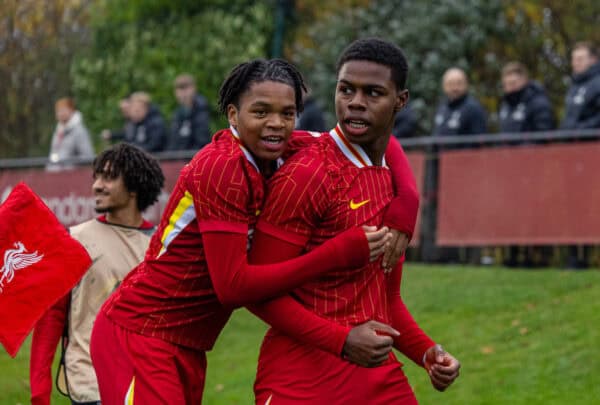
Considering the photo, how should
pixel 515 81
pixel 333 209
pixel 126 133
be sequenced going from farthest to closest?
pixel 126 133 < pixel 515 81 < pixel 333 209

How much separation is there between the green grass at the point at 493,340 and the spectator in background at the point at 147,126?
3.17m

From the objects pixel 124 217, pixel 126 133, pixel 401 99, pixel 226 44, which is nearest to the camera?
pixel 401 99

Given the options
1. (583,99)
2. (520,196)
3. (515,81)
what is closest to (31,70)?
(515,81)

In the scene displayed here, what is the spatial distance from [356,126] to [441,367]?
103 cm

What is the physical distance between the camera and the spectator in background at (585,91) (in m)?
12.5

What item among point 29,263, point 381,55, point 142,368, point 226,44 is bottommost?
point 142,368

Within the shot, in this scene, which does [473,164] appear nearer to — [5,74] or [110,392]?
[110,392]

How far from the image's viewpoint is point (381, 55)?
489cm

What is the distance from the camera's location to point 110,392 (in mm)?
5043

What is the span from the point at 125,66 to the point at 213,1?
99.5 inches

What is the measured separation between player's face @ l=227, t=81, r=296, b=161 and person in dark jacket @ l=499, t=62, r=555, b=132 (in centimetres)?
880

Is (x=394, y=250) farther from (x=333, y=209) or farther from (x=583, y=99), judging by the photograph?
(x=583, y=99)

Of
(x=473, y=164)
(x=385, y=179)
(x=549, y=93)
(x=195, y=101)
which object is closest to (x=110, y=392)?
(x=385, y=179)

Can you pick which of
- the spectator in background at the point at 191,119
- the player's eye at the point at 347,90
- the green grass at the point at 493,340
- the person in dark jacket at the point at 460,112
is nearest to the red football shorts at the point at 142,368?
the player's eye at the point at 347,90
